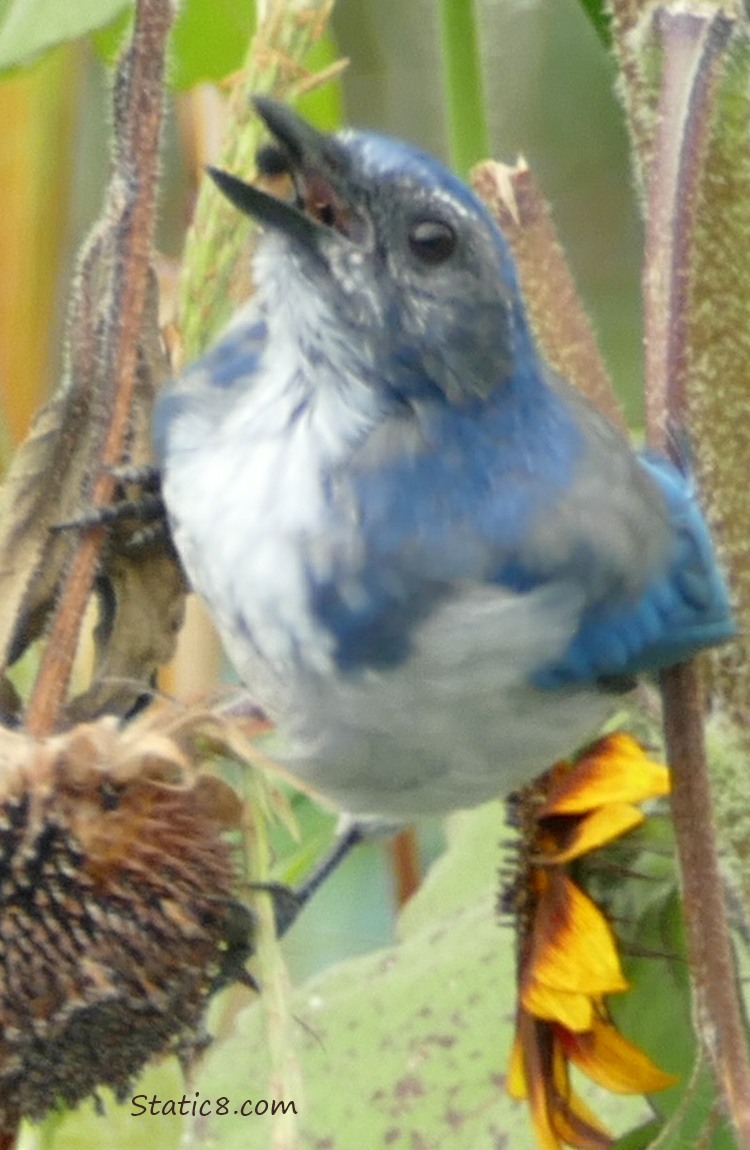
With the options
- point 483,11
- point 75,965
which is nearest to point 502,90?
point 483,11

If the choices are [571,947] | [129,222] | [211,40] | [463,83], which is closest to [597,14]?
[463,83]

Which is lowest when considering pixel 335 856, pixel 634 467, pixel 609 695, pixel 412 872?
pixel 412 872

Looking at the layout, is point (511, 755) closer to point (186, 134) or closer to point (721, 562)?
point (721, 562)

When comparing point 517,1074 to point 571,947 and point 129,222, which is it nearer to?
point 571,947

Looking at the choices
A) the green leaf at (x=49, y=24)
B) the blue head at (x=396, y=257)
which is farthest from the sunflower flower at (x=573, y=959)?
the green leaf at (x=49, y=24)

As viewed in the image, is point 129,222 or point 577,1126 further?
point 577,1126

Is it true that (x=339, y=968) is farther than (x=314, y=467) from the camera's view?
Yes

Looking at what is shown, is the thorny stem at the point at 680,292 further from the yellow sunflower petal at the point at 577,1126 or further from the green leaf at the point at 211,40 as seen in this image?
the green leaf at the point at 211,40
